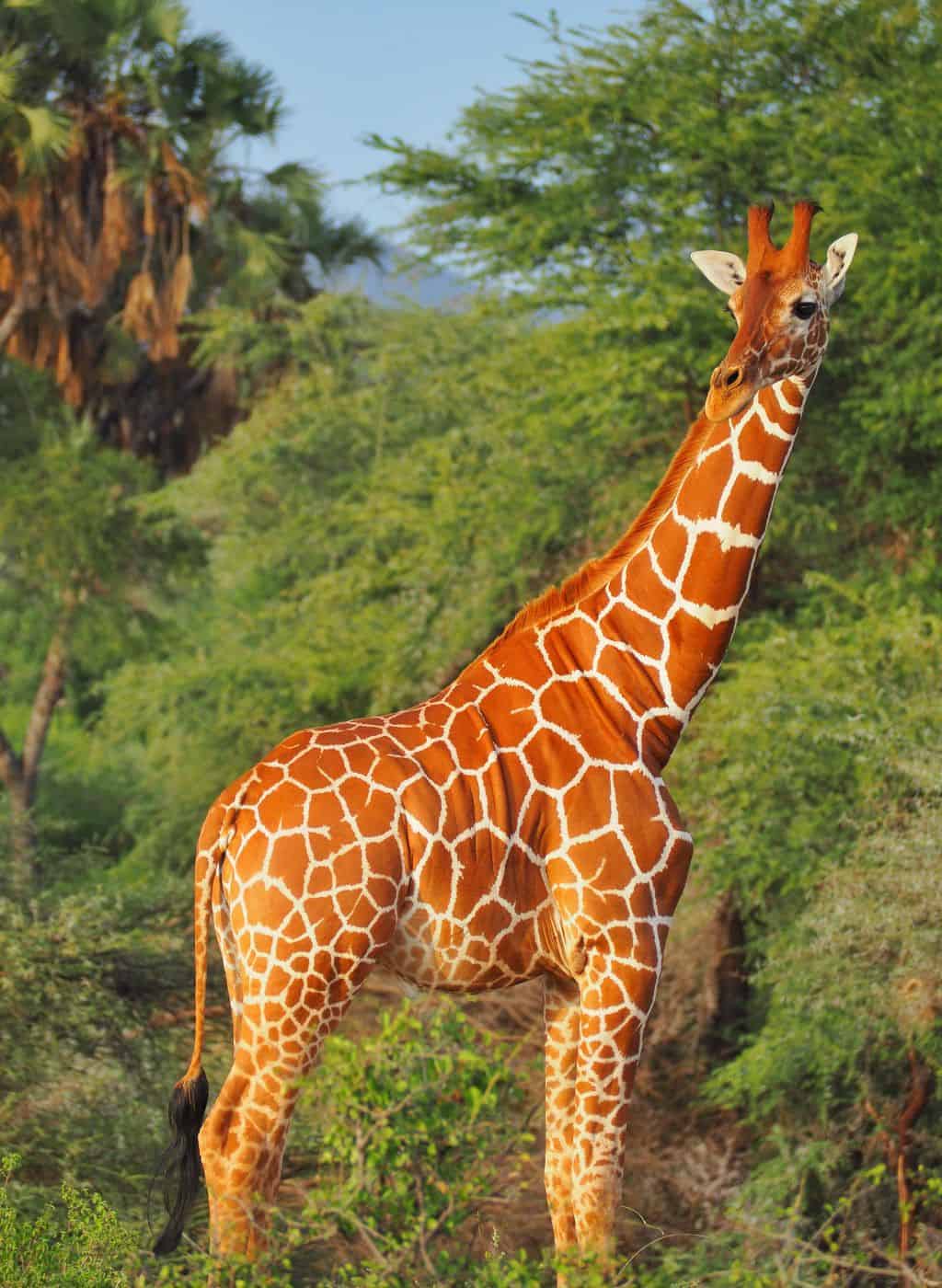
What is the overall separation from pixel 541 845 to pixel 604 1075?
69 cm

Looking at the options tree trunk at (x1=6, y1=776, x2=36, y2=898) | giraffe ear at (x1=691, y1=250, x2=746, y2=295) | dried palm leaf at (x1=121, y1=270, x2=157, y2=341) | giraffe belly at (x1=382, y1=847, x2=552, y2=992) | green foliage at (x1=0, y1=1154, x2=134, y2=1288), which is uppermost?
giraffe ear at (x1=691, y1=250, x2=746, y2=295)

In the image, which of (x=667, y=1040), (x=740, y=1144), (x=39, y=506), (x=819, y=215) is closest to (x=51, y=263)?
(x=39, y=506)

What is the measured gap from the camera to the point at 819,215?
36.0ft

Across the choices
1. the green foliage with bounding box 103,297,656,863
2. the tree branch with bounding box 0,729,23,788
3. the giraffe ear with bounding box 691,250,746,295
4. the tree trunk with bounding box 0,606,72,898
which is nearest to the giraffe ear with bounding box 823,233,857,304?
the giraffe ear with bounding box 691,250,746,295

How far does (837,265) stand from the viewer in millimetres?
4727

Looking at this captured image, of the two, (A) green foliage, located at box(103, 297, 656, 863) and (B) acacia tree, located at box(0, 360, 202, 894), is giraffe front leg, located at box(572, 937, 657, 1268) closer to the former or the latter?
(A) green foliage, located at box(103, 297, 656, 863)

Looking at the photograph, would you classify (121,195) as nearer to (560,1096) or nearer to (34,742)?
(34,742)

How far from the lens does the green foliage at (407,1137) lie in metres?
4.18

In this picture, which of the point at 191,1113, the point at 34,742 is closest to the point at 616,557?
the point at 191,1113

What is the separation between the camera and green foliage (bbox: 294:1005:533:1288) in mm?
4180

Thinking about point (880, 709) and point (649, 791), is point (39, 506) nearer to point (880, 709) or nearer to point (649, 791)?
point (880, 709)

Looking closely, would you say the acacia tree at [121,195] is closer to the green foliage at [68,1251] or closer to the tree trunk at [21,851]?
the tree trunk at [21,851]

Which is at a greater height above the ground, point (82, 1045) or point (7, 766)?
point (82, 1045)

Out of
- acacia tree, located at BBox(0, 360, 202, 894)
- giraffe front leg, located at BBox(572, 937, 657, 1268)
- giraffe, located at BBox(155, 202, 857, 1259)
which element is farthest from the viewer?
acacia tree, located at BBox(0, 360, 202, 894)
